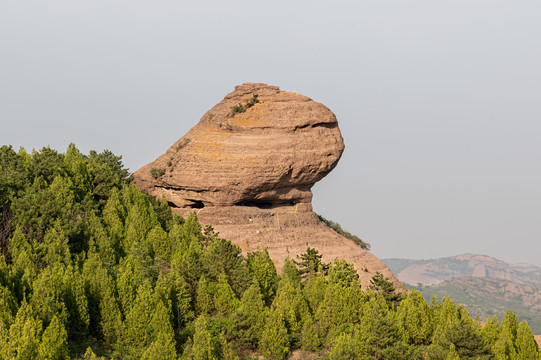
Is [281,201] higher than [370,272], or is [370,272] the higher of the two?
[281,201]

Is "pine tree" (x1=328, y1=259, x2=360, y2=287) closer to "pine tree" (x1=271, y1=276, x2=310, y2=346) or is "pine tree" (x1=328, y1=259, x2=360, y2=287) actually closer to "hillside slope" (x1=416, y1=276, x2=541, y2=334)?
"pine tree" (x1=271, y1=276, x2=310, y2=346)

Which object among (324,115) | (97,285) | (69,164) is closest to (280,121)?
(324,115)

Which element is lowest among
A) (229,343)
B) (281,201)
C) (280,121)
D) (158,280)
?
(229,343)

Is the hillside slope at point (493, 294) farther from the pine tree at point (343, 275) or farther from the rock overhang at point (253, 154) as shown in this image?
the pine tree at point (343, 275)

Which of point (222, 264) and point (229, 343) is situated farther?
point (222, 264)

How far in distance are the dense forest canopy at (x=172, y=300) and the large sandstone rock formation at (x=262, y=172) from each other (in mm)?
2732

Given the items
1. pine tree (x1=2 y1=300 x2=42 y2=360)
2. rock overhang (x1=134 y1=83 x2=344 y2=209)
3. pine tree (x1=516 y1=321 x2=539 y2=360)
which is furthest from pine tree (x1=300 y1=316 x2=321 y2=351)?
rock overhang (x1=134 y1=83 x2=344 y2=209)

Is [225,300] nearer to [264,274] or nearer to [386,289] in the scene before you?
[264,274]

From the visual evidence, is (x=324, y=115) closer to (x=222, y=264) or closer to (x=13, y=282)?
(x=222, y=264)

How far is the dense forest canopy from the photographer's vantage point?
32.1m

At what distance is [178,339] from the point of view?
34.7 meters

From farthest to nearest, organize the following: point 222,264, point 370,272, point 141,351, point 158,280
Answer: point 370,272, point 222,264, point 158,280, point 141,351

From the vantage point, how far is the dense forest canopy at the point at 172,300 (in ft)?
105

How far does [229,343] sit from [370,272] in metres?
19.1
